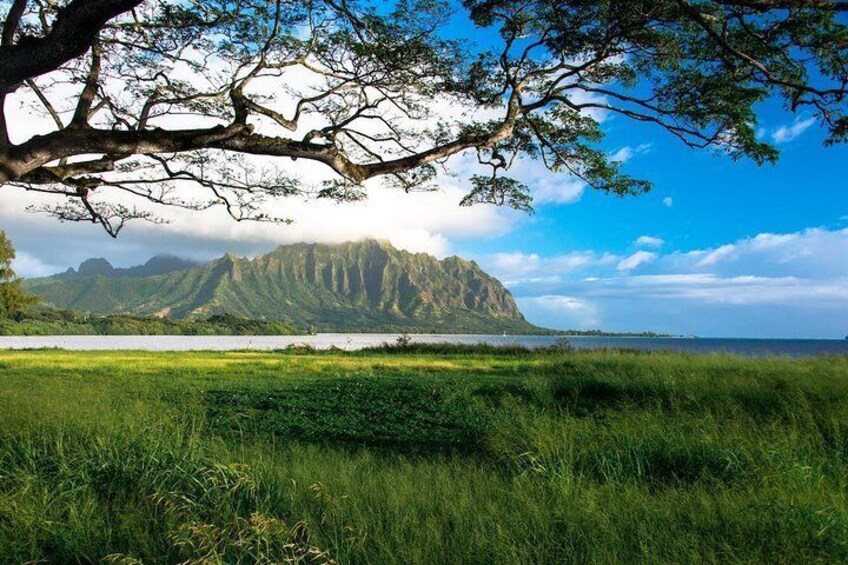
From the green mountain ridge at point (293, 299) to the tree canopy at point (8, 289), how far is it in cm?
7657

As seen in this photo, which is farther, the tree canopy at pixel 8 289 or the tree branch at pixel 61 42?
the tree canopy at pixel 8 289

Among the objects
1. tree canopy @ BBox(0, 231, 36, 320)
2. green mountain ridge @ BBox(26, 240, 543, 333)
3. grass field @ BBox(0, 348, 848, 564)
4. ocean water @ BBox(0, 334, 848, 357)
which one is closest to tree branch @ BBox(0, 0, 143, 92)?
grass field @ BBox(0, 348, 848, 564)

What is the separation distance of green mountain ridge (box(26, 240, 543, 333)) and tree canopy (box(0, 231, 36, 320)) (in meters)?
76.6

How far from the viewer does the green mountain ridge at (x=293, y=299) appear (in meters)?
138

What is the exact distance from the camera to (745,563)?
3.23 metres

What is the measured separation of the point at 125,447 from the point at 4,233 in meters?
47.0

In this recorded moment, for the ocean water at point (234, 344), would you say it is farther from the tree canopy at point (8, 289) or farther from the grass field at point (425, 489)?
the grass field at point (425, 489)

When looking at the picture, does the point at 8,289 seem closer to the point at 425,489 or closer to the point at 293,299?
the point at 425,489

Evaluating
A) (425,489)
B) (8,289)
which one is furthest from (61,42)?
(8,289)

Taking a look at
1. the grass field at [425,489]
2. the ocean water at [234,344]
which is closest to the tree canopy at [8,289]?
the ocean water at [234,344]

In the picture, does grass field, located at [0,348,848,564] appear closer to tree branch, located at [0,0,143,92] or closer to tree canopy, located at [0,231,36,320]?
tree branch, located at [0,0,143,92]

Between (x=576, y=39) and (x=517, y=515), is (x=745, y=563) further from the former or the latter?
(x=576, y=39)

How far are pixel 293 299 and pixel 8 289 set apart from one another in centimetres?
11842

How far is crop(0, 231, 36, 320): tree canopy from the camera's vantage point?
43.3 metres
